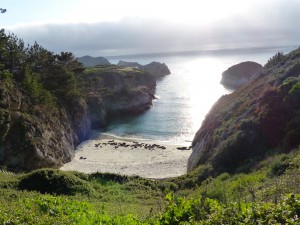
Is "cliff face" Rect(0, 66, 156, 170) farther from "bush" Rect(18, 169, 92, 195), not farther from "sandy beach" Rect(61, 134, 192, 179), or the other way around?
"bush" Rect(18, 169, 92, 195)

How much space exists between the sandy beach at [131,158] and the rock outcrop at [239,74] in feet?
320

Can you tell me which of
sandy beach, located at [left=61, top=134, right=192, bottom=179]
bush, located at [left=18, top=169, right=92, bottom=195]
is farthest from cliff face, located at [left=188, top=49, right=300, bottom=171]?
bush, located at [left=18, top=169, right=92, bottom=195]

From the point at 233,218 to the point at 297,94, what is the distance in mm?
28148

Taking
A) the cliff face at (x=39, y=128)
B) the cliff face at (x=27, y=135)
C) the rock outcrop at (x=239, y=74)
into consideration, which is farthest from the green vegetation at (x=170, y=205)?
the rock outcrop at (x=239, y=74)

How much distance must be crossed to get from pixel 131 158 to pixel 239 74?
114544 millimetres

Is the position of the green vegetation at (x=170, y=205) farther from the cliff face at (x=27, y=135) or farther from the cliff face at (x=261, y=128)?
Result: the cliff face at (x=27, y=135)

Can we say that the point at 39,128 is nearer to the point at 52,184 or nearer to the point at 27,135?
the point at 27,135

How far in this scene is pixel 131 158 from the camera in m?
55.1

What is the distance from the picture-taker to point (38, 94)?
5409 centimetres

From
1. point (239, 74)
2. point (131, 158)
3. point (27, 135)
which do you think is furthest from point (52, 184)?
point (239, 74)

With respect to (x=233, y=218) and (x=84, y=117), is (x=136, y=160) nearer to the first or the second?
(x=84, y=117)

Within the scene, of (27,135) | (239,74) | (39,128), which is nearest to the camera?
(27,135)

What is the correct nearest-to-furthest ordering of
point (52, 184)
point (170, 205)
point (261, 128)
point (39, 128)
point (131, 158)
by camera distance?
point (170, 205) < point (52, 184) < point (261, 128) < point (39, 128) < point (131, 158)

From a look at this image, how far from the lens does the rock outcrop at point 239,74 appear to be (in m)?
153
